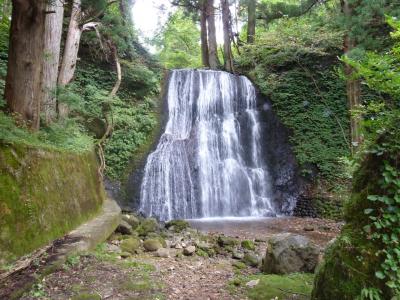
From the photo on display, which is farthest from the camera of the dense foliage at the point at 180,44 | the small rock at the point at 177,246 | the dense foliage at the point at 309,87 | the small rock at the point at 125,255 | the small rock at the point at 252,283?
the dense foliage at the point at 180,44

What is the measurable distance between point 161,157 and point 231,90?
4853mm

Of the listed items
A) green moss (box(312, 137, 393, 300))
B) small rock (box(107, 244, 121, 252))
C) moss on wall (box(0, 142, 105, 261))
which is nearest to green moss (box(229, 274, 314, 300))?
green moss (box(312, 137, 393, 300))

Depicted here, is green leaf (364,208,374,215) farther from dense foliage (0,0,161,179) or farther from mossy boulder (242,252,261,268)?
dense foliage (0,0,161,179)

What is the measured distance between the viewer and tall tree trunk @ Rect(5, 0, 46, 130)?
5.16 m

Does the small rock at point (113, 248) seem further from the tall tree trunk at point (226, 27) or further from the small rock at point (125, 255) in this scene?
the tall tree trunk at point (226, 27)

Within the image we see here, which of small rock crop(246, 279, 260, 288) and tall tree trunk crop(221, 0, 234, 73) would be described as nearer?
small rock crop(246, 279, 260, 288)

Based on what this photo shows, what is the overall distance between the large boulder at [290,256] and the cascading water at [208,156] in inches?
241

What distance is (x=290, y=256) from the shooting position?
4488mm

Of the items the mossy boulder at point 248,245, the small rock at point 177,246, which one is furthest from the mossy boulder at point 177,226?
the mossy boulder at point 248,245

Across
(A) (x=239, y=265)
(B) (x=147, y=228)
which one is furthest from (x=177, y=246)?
(A) (x=239, y=265)

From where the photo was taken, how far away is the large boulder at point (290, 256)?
4.43m

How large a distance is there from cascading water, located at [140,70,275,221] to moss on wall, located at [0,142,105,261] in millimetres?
Answer: 5043

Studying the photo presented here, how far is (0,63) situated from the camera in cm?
881

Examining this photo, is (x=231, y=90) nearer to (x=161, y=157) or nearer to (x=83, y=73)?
(x=161, y=157)
